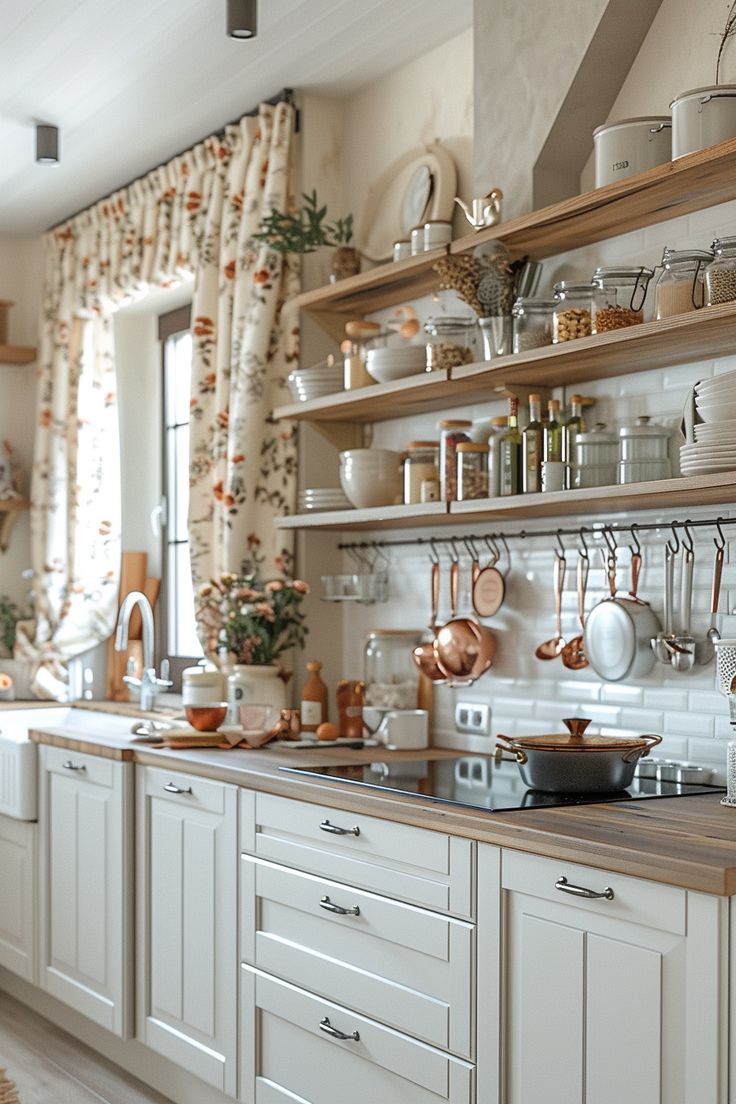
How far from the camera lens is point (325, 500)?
3.86 m

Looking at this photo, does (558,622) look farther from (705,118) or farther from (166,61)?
(166,61)

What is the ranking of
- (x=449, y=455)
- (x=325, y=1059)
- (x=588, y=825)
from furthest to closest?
(x=449, y=455) < (x=325, y=1059) < (x=588, y=825)

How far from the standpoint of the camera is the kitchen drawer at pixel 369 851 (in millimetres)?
2506

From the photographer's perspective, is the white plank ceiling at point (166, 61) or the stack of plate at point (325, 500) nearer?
the white plank ceiling at point (166, 61)

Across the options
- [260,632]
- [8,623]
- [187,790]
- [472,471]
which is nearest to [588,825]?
[472,471]

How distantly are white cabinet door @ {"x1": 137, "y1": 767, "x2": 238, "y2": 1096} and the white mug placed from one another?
1.72 ft

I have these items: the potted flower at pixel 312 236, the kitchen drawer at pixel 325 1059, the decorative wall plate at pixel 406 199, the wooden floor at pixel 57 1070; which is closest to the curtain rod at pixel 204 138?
the potted flower at pixel 312 236

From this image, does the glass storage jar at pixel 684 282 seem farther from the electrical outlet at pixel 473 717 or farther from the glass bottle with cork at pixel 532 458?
the electrical outlet at pixel 473 717

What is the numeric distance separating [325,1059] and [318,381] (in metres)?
1.86

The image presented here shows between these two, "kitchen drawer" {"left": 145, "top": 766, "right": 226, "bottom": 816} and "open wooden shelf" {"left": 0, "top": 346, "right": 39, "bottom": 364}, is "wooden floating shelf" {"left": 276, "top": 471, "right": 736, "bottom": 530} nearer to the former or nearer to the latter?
"kitchen drawer" {"left": 145, "top": 766, "right": 226, "bottom": 816}

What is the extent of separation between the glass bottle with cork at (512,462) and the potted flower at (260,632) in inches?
37.5

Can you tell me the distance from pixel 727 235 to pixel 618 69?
0.54m

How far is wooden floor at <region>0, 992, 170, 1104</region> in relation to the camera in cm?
361

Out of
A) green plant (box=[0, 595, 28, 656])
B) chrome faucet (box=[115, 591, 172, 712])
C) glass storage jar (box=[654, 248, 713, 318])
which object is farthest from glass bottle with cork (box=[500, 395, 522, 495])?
green plant (box=[0, 595, 28, 656])
